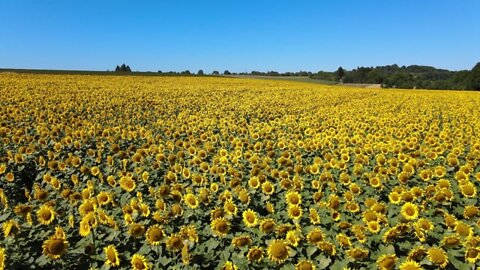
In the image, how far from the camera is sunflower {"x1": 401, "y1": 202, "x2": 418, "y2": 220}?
4.80 meters

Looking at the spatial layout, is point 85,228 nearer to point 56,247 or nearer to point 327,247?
point 56,247

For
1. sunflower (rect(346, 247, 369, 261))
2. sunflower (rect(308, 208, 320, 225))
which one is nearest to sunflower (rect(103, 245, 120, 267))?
sunflower (rect(308, 208, 320, 225))

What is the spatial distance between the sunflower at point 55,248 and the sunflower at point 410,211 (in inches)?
151

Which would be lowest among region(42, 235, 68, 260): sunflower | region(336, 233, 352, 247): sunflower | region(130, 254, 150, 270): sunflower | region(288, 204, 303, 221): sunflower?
region(130, 254, 150, 270): sunflower

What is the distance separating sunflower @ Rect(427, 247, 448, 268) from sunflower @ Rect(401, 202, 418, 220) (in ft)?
3.19

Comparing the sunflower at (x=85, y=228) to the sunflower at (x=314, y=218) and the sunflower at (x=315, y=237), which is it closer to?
the sunflower at (x=315, y=237)

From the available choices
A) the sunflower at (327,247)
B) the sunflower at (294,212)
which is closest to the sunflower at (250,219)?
the sunflower at (294,212)

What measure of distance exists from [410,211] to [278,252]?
6.84 ft

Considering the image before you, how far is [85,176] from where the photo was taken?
6734mm

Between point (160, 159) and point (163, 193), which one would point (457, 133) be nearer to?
point (160, 159)

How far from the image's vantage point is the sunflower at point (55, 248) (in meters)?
3.89

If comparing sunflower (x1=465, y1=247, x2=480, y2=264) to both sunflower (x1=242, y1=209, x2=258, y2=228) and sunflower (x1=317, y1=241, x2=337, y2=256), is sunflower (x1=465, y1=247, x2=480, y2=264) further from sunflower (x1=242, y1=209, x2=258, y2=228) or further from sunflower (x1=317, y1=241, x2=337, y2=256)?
sunflower (x1=242, y1=209, x2=258, y2=228)

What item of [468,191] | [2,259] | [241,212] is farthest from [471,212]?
[2,259]

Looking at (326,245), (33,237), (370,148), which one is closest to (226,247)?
(326,245)
